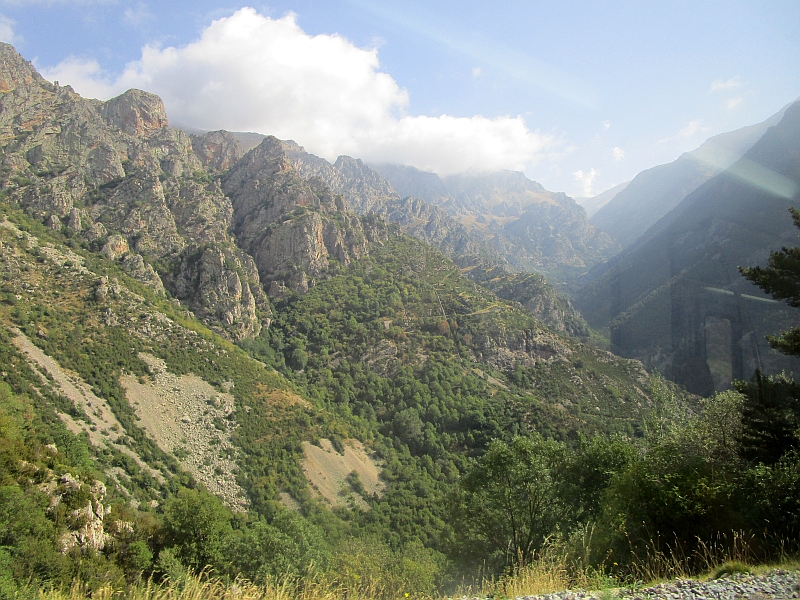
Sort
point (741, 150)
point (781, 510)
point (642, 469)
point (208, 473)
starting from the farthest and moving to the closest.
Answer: point (741, 150) → point (208, 473) → point (642, 469) → point (781, 510)

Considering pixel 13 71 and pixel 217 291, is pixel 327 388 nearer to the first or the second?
pixel 217 291

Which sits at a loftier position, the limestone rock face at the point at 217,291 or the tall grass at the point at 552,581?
the limestone rock face at the point at 217,291

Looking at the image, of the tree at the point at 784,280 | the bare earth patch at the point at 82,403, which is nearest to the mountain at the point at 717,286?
the tree at the point at 784,280

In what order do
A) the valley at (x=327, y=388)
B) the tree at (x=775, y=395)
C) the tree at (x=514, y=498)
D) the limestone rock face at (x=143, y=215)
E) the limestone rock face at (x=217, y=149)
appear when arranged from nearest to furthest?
the tree at (x=775, y=395), the valley at (x=327, y=388), the tree at (x=514, y=498), the limestone rock face at (x=143, y=215), the limestone rock face at (x=217, y=149)

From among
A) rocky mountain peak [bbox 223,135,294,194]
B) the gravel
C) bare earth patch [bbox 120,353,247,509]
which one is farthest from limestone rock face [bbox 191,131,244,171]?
the gravel

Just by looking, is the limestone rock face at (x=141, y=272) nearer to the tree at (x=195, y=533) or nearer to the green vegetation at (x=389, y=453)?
the green vegetation at (x=389, y=453)

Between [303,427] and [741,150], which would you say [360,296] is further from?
[741,150]

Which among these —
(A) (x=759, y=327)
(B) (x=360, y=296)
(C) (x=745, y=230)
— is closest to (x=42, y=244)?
(B) (x=360, y=296)

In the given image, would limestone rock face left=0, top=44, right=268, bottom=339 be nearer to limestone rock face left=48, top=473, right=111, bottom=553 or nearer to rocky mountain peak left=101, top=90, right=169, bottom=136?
rocky mountain peak left=101, top=90, right=169, bottom=136
